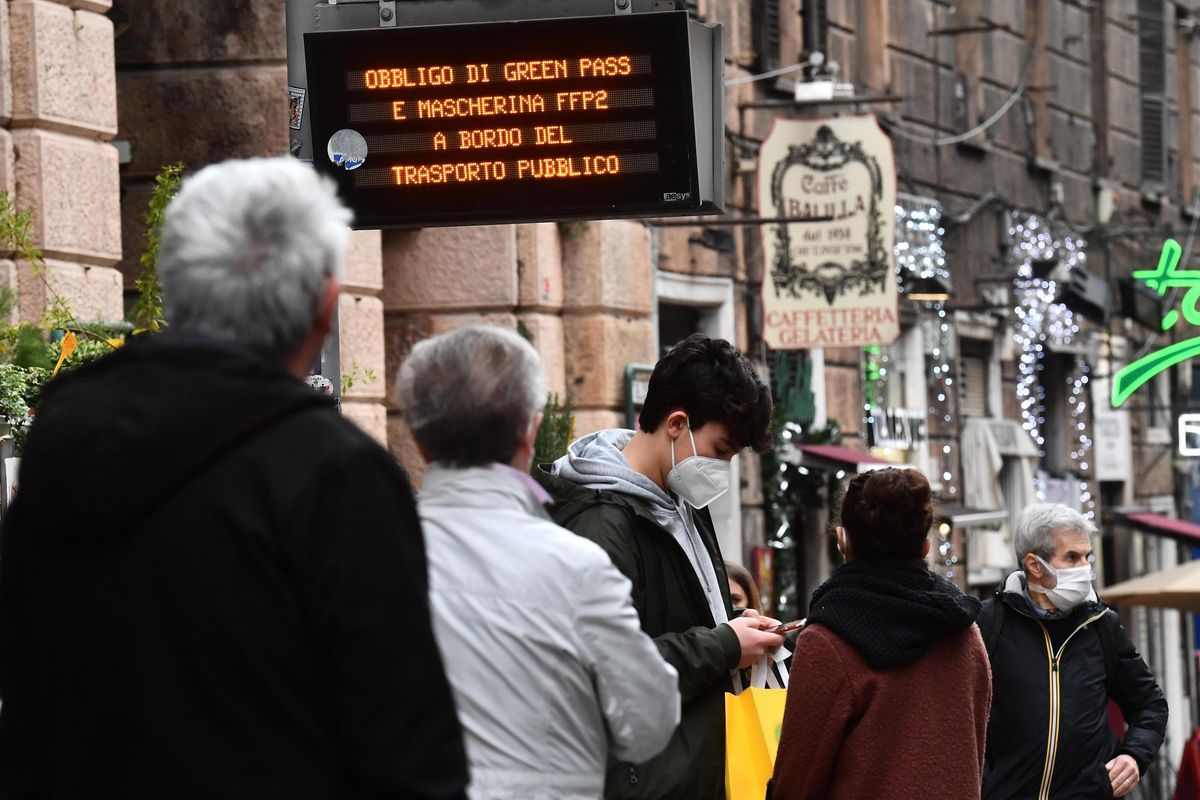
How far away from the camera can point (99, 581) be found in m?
2.64

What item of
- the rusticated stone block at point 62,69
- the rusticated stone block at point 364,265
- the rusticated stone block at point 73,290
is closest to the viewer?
the rusticated stone block at point 73,290

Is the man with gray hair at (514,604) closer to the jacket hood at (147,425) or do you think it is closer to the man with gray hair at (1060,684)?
the jacket hood at (147,425)

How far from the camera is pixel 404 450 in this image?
11969mm

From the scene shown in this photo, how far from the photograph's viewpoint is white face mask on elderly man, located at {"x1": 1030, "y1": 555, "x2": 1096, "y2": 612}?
22.4 feet

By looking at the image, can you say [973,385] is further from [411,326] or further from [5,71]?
[5,71]

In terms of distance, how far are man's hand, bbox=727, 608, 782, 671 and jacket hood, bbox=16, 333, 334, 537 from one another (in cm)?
203

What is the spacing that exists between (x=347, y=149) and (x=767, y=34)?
11073 millimetres

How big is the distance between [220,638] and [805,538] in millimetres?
15671

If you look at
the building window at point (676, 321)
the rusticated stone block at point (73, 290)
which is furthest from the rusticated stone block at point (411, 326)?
the rusticated stone block at point (73, 290)

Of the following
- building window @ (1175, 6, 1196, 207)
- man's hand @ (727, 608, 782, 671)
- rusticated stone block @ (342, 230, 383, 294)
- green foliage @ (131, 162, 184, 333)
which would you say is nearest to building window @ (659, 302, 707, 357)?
rusticated stone block @ (342, 230, 383, 294)

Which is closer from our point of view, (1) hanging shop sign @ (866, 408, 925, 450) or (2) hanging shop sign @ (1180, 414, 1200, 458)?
(1) hanging shop sign @ (866, 408, 925, 450)

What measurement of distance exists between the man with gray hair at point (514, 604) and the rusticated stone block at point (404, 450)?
8030mm

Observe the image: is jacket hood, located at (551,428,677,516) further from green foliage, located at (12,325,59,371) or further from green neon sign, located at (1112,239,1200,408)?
green neon sign, located at (1112,239,1200,408)

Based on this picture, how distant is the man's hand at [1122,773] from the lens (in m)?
6.80
